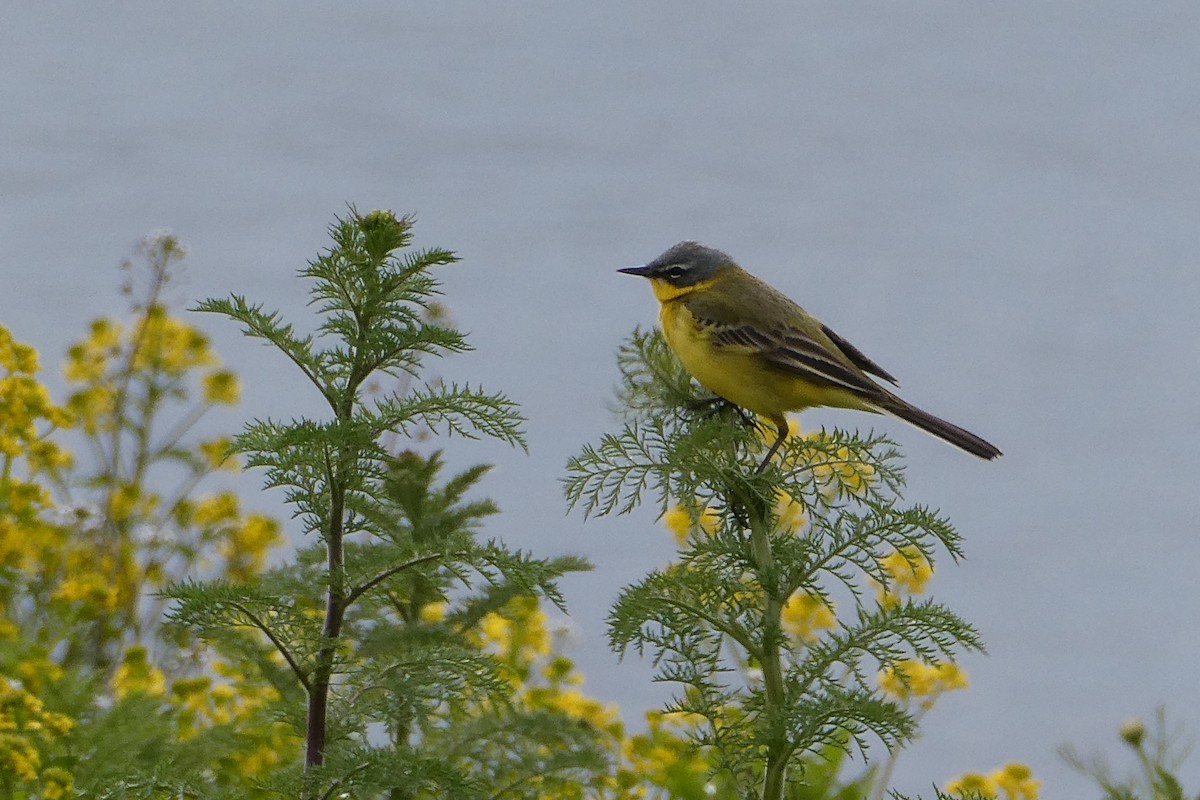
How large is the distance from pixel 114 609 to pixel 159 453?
0.97m

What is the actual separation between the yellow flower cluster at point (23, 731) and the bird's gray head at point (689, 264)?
9.81 feet

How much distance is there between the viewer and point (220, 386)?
7.80 metres

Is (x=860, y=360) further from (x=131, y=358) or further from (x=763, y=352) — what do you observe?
(x=131, y=358)

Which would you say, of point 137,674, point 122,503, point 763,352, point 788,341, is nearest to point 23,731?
point 137,674

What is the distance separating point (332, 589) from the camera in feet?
11.4

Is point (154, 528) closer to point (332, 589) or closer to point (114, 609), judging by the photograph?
point (114, 609)

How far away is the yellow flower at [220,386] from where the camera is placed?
25.5ft

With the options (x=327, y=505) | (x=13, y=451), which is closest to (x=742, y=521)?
(x=327, y=505)

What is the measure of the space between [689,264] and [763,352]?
2.79 ft

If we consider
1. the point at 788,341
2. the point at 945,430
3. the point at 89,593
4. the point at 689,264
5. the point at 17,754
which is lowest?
the point at 17,754

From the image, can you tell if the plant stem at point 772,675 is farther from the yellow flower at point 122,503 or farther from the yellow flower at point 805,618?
the yellow flower at point 122,503

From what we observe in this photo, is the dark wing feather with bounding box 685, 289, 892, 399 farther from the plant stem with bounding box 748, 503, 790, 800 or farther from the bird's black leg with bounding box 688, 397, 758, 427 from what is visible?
the plant stem with bounding box 748, 503, 790, 800

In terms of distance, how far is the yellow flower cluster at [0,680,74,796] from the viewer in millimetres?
3602

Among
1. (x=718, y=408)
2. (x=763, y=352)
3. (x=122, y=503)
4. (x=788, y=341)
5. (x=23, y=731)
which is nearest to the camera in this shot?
(x=23, y=731)
